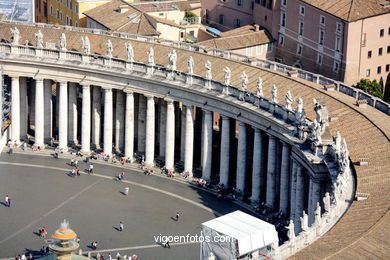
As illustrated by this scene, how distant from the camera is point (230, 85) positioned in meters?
163

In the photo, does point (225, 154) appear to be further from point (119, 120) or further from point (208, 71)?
point (119, 120)

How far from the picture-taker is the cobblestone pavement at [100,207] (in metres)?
149

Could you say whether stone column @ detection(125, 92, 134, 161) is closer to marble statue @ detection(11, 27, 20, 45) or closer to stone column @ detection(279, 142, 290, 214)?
marble statue @ detection(11, 27, 20, 45)

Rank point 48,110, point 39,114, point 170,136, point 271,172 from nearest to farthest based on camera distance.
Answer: point 271,172 → point 170,136 → point 39,114 → point 48,110

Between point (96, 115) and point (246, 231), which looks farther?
point (96, 115)

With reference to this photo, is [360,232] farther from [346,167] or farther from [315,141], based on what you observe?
[315,141]

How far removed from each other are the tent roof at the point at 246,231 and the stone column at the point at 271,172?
38741 mm

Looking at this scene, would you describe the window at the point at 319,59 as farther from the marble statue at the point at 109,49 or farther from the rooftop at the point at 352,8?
the marble statue at the point at 109,49

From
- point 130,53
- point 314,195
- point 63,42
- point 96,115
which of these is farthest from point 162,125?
point 314,195

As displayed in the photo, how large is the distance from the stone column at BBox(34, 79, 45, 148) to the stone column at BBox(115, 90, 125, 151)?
28.8 feet

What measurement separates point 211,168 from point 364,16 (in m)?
34.3

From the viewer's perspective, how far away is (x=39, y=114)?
181250 millimetres

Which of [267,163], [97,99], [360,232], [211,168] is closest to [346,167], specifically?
[360,232]

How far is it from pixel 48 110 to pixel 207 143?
23506 millimetres
